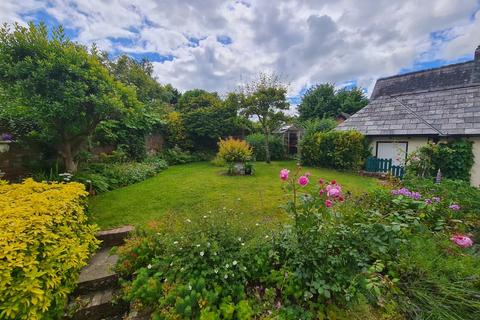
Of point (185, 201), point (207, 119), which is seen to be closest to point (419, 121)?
point (185, 201)

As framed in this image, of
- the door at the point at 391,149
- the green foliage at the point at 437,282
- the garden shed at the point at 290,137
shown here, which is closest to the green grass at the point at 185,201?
the green foliage at the point at 437,282

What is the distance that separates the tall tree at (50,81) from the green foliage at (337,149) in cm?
951

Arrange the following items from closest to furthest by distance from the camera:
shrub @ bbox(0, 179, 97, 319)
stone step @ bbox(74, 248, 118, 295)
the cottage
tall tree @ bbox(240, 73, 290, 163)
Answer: shrub @ bbox(0, 179, 97, 319), stone step @ bbox(74, 248, 118, 295), the cottage, tall tree @ bbox(240, 73, 290, 163)

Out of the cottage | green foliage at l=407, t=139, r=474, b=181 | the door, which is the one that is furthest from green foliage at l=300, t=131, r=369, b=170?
green foliage at l=407, t=139, r=474, b=181

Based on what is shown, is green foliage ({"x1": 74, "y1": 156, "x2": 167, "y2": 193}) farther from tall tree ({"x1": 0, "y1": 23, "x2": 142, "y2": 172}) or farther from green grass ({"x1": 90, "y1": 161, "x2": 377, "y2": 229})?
tall tree ({"x1": 0, "y1": 23, "x2": 142, "y2": 172})

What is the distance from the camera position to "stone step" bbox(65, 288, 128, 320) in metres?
2.14

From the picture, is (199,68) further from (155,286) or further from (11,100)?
(155,286)

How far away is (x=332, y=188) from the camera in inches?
80.8

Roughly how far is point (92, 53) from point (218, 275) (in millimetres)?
6141

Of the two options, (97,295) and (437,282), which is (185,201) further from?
(437,282)

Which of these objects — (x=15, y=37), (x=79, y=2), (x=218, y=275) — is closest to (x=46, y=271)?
(x=218, y=275)

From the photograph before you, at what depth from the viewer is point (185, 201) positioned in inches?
204

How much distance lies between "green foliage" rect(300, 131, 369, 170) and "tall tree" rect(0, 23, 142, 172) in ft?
31.2

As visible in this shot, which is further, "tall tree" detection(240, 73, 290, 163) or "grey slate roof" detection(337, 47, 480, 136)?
"tall tree" detection(240, 73, 290, 163)
